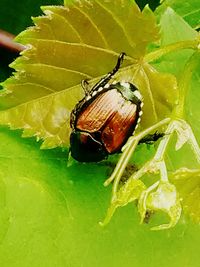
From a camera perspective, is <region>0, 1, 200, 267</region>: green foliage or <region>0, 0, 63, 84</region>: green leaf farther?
<region>0, 0, 63, 84</region>: green leaf

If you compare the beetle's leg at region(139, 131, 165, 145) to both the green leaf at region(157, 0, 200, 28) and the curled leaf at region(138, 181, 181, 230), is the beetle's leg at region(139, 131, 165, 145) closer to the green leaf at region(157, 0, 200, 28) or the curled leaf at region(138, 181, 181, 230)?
the curled leaf at region(138, 181, 181, 230)

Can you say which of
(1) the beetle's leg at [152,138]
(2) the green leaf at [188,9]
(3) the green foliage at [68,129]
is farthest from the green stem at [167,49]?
(2) the green leaf at [188,9]

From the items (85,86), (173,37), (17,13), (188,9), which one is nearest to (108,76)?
(85,86)

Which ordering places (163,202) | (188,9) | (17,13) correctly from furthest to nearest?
(17,13)
(188,9)
(163,202)

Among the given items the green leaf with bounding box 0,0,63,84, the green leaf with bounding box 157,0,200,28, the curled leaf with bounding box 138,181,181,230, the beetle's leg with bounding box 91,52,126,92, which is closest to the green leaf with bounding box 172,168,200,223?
the curled leaf with bounding box 138,181,181,230

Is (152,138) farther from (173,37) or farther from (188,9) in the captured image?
(188,9)

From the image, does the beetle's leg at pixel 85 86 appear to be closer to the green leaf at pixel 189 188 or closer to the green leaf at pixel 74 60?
the green leaf at pixel 74 60

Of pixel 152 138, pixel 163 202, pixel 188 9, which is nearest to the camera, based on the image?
pixel 163 202
